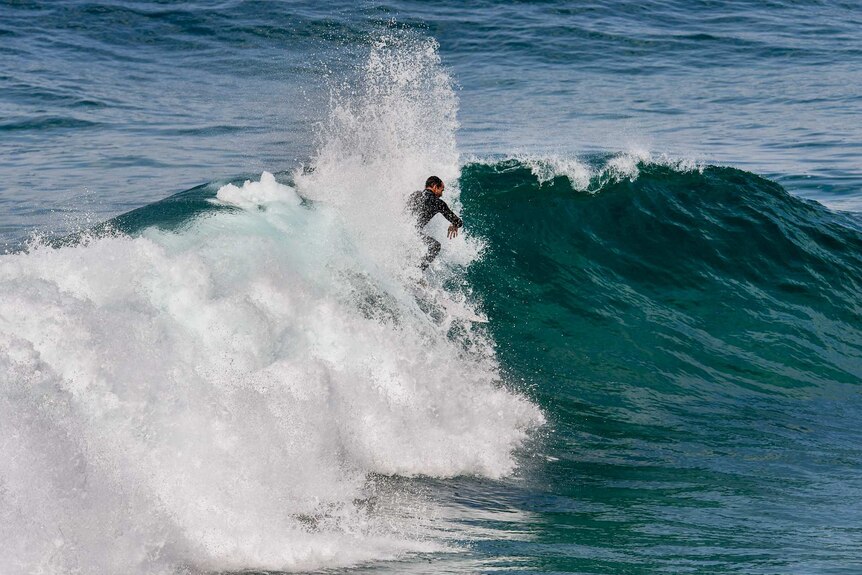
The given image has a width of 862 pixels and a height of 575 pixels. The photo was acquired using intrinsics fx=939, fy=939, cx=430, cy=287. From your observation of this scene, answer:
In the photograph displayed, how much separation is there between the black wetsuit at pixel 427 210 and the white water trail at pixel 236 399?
0.68ft

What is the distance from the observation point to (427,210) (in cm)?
1062

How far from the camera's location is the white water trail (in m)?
5.66

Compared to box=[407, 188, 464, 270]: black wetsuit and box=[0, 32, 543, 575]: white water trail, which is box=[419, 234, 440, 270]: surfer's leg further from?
box=[0, 32, 543, 575]: white water trail

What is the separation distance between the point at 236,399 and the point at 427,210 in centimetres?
411

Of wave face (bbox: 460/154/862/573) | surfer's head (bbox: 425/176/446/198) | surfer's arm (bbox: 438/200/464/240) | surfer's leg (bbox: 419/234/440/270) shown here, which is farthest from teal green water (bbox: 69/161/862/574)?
surfer's head (bbox: 425/176/446/198)

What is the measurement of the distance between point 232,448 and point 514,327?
4928 millimetres

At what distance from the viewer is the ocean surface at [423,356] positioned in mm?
6059

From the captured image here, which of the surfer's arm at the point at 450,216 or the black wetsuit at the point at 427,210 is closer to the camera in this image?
the surfer's arm at the point at 450,216

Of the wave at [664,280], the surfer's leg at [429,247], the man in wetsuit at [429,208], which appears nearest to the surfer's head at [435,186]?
the man in wetsuit at [429,208]

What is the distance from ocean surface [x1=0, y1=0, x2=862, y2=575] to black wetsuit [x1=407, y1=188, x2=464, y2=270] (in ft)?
0.53

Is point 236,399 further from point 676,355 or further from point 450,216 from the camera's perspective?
point 676,355

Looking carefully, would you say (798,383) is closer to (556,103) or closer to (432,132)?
(432,132)

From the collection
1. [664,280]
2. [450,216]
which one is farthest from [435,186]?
[664,280]

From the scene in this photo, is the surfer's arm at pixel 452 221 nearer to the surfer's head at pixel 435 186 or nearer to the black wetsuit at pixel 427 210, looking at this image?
the black wetsuit at pixel 427 210
